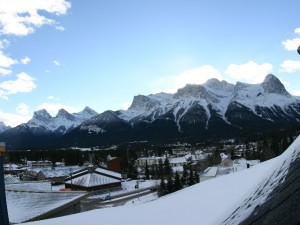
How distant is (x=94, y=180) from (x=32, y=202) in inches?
2119

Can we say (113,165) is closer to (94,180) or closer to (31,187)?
(94,180)

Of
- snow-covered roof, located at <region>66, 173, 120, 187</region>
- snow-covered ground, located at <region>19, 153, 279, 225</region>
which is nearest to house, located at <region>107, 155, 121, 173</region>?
snow-covered roof, located at <region>66, 173, 120, 187</region>

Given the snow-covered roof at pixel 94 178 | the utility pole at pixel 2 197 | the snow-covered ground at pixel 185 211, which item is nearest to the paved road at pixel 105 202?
the snow-covered roof at pixel 94 178

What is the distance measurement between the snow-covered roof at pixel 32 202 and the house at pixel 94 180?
4829 centimetres

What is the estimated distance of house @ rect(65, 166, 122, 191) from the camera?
69438mm

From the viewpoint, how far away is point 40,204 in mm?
18422

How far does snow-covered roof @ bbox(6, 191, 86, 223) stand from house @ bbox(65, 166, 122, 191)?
48288 millimetres

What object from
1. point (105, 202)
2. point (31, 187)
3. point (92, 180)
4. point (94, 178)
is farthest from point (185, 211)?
point (94, 178)

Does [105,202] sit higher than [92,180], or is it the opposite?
[92,180]

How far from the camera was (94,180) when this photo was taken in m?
71.9

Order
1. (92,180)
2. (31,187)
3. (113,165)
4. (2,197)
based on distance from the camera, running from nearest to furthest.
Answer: (2,197), (31,187), (92,180), (113,165)

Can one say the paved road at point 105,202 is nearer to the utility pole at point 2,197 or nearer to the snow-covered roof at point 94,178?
the snow-covered roof at point 94,178

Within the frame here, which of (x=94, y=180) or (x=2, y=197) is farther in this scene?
(x=94, y=180)

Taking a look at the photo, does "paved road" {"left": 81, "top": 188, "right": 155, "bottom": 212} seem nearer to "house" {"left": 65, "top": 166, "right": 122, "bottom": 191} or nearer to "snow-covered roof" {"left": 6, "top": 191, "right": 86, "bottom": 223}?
"house" {"left": 65, "top": 166, "right": 122, "bottom": 191}
